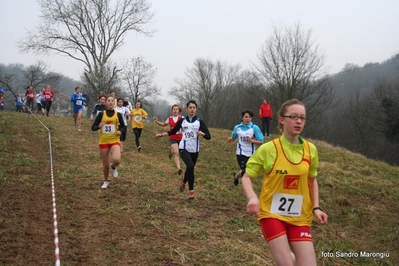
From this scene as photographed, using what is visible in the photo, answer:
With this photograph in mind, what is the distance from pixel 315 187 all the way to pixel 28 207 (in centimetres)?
516

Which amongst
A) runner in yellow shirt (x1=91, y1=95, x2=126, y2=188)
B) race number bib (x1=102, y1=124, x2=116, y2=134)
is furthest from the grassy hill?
race number bib (x1=102, y1=124, x2=116, y2=134)

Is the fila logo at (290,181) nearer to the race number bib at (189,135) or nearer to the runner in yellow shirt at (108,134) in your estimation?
the race number bib at (189,135)

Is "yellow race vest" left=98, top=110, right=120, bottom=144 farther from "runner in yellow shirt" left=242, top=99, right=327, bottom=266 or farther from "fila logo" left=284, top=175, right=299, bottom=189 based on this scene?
"fila logo" left=284, top=175, right=299, bottom=189

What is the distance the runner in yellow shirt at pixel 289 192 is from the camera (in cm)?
313

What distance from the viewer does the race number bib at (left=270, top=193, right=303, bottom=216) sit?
3.25 m

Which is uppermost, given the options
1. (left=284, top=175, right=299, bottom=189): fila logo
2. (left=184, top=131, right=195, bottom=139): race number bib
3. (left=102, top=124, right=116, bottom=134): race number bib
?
(left=102, top=124, right=116, bottom=134): race number bib

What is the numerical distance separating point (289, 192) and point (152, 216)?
361cm

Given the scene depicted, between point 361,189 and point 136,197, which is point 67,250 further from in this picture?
point 361,189

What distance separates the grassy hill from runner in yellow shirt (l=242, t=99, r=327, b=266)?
172 cm

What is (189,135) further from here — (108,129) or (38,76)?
(38,76)

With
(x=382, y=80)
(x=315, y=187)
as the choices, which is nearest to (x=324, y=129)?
(x=382, y=80)

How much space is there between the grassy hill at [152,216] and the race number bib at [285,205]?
177 cm

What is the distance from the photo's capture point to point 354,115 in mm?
51531

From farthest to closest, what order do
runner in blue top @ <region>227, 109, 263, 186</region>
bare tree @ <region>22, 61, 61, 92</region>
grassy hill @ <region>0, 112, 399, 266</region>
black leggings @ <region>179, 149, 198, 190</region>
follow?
bare tree @ <region>22, 61, 61, 92</region> < runner in blue top @ <region>227, 109, 263, 186</region> < black leggings @ <region>179, 149, 198, 190</region> < grassy hill @ <region>0, 112, 399, 266</region>
